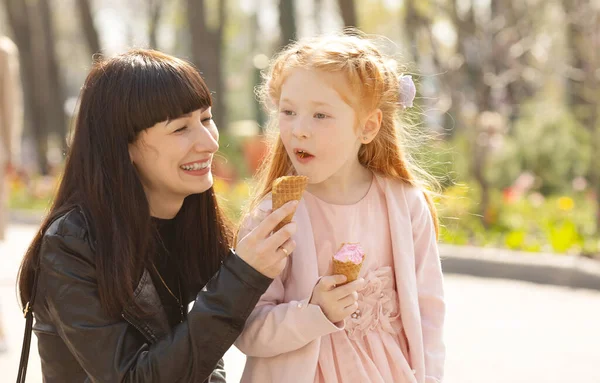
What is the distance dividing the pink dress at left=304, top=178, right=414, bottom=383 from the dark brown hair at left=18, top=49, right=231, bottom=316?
535mm

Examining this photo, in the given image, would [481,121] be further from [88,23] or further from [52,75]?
[52,75]

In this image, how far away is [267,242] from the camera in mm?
2682

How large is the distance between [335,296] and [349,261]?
0.37 feet

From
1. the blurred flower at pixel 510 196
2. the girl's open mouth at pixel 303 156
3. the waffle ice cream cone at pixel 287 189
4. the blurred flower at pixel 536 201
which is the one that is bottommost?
the blurred flower at pixel 536 201

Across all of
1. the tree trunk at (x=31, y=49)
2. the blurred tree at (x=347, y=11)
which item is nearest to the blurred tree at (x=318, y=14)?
the tree trunk at (x=31, y=49)

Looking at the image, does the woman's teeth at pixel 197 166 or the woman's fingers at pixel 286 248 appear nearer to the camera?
the woman's fingers at pixel 286 248

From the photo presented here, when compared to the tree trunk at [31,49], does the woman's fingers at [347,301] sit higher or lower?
higher

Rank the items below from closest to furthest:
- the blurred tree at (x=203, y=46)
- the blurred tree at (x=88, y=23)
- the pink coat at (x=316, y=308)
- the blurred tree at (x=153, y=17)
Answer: the pink coat at (x=316, y=308) < the blurred tree at (x=203, y=46) < the blurred tree at (x=88, y=23) < the blurred tree at (x=153, y=17)

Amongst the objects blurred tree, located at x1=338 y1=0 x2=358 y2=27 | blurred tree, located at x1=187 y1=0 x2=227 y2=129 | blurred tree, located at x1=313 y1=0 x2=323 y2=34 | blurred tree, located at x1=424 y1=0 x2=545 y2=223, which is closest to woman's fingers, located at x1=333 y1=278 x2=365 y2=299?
blurred tree, located at x1=424 y1=0 x2=545 y2=223

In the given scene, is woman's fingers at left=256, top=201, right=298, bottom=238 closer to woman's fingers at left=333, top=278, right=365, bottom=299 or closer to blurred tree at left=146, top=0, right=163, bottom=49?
woman's fingers at left=333, top=278, right=365, bottom=299

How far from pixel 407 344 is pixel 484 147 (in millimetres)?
9029

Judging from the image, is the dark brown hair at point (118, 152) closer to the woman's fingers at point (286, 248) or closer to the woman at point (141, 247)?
the woman at point (141, 247)

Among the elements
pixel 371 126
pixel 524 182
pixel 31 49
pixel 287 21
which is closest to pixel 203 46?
pixel 287 21

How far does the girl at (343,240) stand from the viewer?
2838mm
